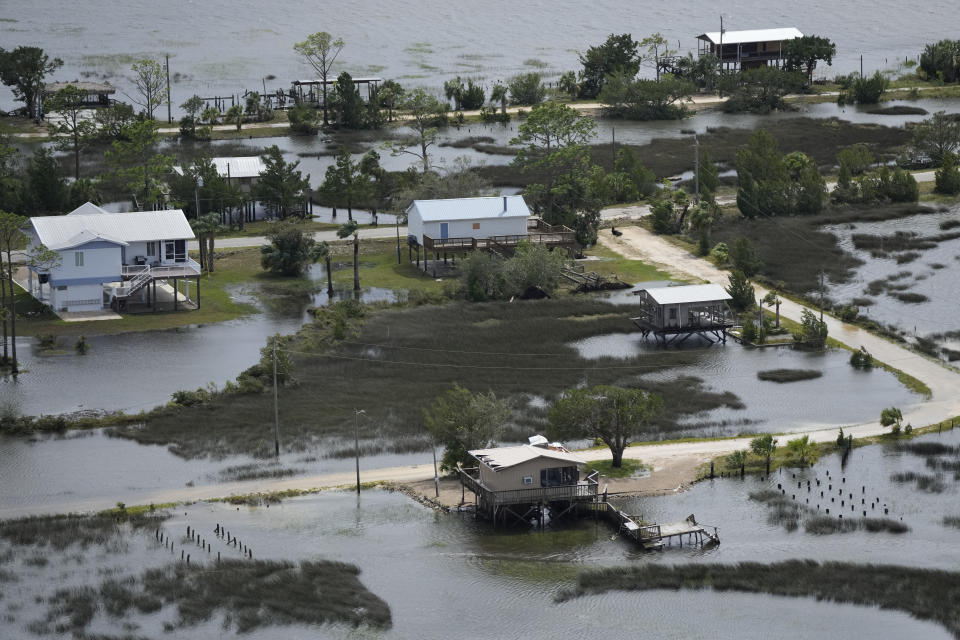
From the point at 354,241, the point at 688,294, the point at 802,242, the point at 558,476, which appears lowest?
the point at 558,476

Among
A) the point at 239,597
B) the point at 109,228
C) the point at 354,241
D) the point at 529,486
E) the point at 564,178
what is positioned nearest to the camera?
the point at 239,597

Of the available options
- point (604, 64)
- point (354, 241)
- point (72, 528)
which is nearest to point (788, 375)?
point (354, 241)

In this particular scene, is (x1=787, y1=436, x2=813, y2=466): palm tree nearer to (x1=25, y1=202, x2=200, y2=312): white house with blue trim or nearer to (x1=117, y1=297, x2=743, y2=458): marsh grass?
(x1=117, y1=297, x2=743, y2=458): marsh grass

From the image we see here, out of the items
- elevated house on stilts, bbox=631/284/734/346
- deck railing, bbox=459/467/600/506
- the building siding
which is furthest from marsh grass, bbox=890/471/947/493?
elevated house on stilts, bbox=631/284/734/346

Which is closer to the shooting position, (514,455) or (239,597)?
(239,597)

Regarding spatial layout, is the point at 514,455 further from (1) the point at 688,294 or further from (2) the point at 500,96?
(2) the point at 500,96

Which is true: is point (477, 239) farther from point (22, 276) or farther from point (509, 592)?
point (509, 592)

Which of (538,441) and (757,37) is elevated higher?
(757,37)

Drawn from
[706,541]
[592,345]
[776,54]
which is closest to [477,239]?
[592,345]

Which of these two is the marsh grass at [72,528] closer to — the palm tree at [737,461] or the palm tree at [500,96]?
the palm tree at [737,461]
